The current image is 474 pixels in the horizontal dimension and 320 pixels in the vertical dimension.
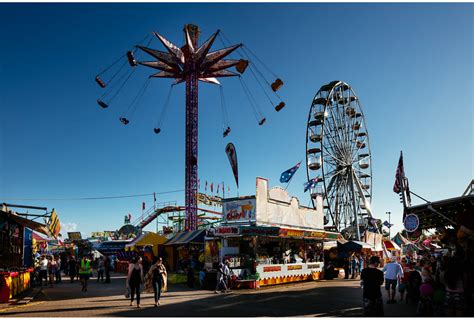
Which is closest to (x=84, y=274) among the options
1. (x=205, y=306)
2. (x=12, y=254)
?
(x=12, y=254)

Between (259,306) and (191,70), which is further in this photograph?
(191,70)

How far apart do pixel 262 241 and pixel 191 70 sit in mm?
22624

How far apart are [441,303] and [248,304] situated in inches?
218

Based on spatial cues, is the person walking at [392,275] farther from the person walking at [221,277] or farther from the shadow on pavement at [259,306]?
the person walking at [221,277]

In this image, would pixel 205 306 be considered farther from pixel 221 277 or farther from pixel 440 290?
pixel 440 290

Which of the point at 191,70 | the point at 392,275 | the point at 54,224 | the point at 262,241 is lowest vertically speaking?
the point at 392,275

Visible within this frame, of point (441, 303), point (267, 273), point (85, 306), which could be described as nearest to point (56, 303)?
point (85, 306)

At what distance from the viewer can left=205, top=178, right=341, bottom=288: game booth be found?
19094 millimetres

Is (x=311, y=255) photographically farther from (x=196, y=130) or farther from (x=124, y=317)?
(x=196, y=130)

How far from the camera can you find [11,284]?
47.6ft

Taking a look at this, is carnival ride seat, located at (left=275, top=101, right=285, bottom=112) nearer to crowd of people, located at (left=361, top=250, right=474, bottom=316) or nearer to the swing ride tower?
the swing ride tower

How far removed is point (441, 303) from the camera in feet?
33.4

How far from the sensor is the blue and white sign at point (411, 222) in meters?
14.6

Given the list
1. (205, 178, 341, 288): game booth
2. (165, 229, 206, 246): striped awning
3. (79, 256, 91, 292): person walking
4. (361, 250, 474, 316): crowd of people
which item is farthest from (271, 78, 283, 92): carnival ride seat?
(361, 250, 474, 316): crowd of people
